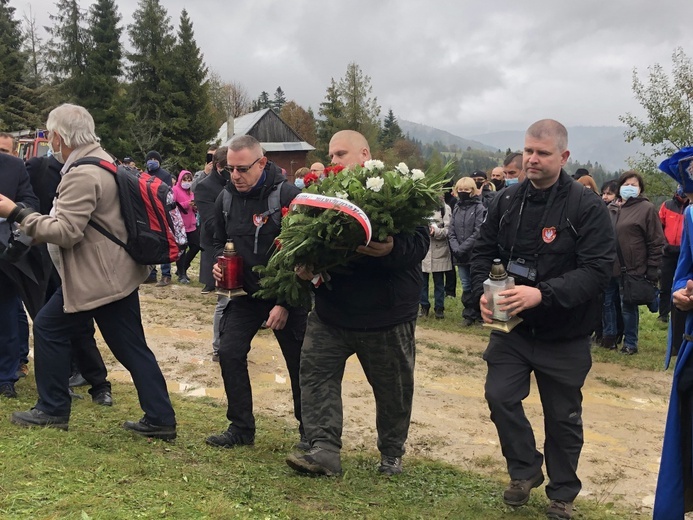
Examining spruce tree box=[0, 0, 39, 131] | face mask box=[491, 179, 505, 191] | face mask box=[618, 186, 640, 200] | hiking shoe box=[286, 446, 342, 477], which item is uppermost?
spruce tree box=[0, 0, 39, 131]

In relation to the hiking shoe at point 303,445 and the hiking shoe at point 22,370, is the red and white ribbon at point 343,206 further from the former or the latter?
the hiking shoe at point 22,370

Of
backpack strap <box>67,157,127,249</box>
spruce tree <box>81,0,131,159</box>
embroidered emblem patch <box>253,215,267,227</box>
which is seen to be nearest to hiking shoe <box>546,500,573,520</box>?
embroidered emblem patch <box>253,215,267,227</box>

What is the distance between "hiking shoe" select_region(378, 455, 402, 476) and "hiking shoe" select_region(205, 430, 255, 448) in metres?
1.08

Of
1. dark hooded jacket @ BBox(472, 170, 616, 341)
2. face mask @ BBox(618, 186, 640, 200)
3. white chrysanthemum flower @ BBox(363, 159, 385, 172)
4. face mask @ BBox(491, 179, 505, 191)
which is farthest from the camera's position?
face mask @ BBox(491, 179, 505, 191)

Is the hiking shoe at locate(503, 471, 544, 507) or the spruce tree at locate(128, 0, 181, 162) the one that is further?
the spruce tree at locate(128, 0, 181, 162)

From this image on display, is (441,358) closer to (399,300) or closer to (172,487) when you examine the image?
(399,300)

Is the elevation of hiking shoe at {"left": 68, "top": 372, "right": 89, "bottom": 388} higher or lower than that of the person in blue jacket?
lower

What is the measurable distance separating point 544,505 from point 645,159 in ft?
69.2

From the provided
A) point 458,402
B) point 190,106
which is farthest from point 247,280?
point 190,106

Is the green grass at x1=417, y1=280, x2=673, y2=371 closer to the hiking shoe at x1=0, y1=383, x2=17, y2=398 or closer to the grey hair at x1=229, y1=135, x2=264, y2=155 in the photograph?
the grey hair at x1=229, y1=135, x2=264, y2=155

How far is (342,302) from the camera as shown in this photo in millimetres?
4719

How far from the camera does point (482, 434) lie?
6250mm

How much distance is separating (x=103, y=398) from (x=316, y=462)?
8.81 ft

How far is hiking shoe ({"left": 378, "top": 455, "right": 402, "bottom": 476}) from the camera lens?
16.3ft
